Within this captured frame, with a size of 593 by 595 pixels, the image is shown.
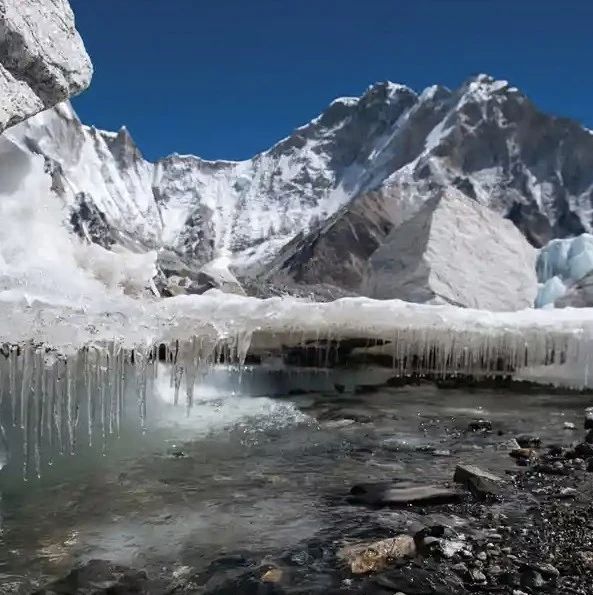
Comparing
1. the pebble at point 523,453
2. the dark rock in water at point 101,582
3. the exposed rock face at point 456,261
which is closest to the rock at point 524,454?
the pebble at point 523,453

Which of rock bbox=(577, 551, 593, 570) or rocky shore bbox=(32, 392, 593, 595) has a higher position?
rock bbox=(577, 551, 593, 570)

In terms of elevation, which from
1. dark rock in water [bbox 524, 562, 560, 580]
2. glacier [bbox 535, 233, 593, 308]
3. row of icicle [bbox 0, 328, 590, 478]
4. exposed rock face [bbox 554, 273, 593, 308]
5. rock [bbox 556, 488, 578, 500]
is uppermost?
glacier [bbox 535, 233, 593, 308]

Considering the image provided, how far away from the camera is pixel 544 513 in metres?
7.05

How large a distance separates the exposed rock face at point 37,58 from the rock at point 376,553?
9.04 meters

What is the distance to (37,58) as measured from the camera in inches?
456

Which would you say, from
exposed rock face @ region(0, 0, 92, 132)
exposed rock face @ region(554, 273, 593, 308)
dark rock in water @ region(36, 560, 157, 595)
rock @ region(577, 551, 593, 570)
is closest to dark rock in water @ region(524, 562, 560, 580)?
rock @ region(577, 551, 593, 570)

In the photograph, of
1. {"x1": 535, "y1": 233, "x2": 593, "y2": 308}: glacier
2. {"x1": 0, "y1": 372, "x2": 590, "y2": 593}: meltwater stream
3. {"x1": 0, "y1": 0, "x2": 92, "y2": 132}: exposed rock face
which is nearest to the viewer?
{"x1": 0, "y1": 372, "x2": 590, "y2": 593}: meltwater stream

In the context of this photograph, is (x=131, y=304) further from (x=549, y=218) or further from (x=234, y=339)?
(x=549, y=218)

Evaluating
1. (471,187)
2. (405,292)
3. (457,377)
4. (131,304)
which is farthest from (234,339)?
(471,187)

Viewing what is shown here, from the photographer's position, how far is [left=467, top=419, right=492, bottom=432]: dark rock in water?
12356 millimetres

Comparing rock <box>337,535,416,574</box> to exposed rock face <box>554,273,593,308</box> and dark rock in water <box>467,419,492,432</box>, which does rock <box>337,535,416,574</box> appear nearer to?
dark rock in water <box>467,419,492,432</box>

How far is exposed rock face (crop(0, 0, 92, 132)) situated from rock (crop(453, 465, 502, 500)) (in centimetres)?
918

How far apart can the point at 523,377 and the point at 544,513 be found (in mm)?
11068

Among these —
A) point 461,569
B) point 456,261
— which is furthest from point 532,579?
point 456,261
